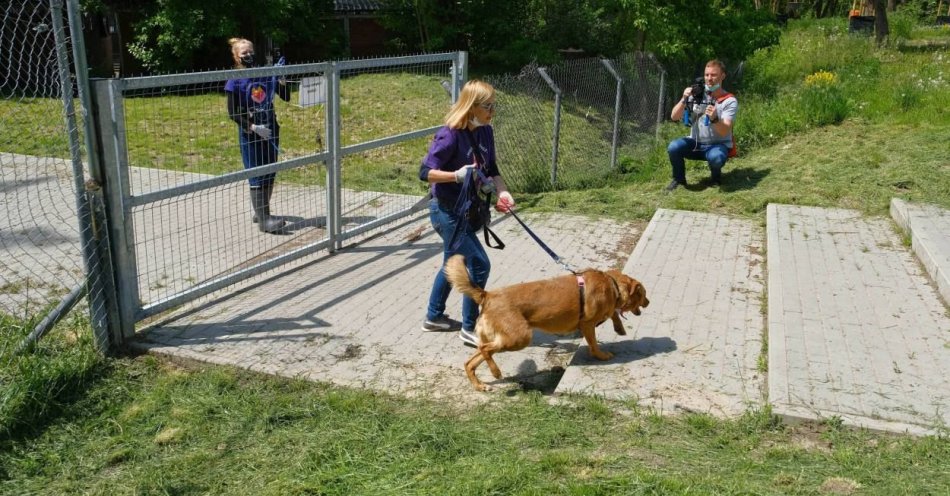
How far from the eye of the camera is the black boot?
803cm

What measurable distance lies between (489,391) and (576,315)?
26.4 inches

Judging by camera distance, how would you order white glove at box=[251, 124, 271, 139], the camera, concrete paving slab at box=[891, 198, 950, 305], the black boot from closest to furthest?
concrete paving slab at box=[891, 198, 950, 305] → white glove at box=[251, 124, 271, 139] → the black boot → the camera

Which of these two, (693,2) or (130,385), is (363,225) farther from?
(693,2)

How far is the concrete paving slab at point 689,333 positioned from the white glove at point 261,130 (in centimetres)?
339

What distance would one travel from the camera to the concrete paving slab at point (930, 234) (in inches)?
256

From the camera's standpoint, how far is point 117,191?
16.9 feet

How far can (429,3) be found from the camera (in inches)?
775

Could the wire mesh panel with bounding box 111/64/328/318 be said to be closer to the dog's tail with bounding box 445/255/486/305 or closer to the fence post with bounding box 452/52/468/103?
the fence post with bounding box 452/52/468/103

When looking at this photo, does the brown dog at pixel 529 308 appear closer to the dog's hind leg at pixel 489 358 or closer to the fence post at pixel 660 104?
the dog's hind leg at pixel 489 358

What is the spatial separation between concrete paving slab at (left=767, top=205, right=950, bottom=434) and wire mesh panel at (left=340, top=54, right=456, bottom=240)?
3746 millimetres

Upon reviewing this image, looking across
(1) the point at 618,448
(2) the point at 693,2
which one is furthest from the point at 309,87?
(2) the point at 693,2

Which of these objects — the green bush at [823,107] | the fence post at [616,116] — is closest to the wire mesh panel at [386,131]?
the fence post at [616,116]

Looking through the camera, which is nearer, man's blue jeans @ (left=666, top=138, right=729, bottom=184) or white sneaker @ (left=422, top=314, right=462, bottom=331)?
white sneaker @ (left=422, top=314, right=462, bottom=331)

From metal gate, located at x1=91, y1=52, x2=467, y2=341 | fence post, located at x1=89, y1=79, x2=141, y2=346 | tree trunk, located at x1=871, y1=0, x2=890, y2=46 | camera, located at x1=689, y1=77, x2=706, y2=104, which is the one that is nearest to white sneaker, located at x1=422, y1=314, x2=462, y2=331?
metal gate, located at x1=91, y1=52, x2=467, y2=341
